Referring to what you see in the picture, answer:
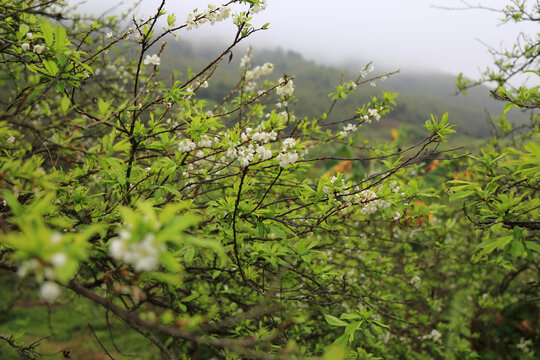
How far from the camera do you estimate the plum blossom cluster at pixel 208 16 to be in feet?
7.78

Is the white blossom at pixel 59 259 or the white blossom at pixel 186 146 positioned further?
the white blossom at pixel 186 146

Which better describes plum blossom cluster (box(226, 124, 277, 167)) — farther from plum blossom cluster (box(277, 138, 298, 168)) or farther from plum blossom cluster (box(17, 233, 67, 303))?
plum blossom cluster (box(17, 233, 67, 303))

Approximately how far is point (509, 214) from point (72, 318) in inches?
526

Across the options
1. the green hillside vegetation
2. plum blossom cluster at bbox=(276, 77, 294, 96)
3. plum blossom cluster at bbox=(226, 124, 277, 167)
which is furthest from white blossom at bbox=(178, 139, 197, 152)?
the green hillside vegetation

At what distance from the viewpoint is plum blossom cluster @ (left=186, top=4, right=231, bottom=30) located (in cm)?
237

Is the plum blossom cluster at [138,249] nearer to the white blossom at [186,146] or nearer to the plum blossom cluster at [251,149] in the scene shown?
the plum blossom cluster at [251,149]

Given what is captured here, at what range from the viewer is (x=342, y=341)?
6.38ft

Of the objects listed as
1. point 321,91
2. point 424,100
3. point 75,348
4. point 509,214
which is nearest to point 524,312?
point 509,214

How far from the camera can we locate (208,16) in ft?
7.82

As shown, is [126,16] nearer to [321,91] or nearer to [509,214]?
[509,214]

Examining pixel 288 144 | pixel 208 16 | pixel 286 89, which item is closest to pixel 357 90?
pixel 286 89

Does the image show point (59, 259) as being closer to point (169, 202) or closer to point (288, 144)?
point (288, 144)

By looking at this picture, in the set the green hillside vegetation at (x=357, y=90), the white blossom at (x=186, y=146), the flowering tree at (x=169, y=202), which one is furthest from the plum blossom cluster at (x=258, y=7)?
the green hillside vegetation at (x=357, y=90)

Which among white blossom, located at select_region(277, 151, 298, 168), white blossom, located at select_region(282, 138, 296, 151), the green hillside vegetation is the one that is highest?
the green hillside vegetation
